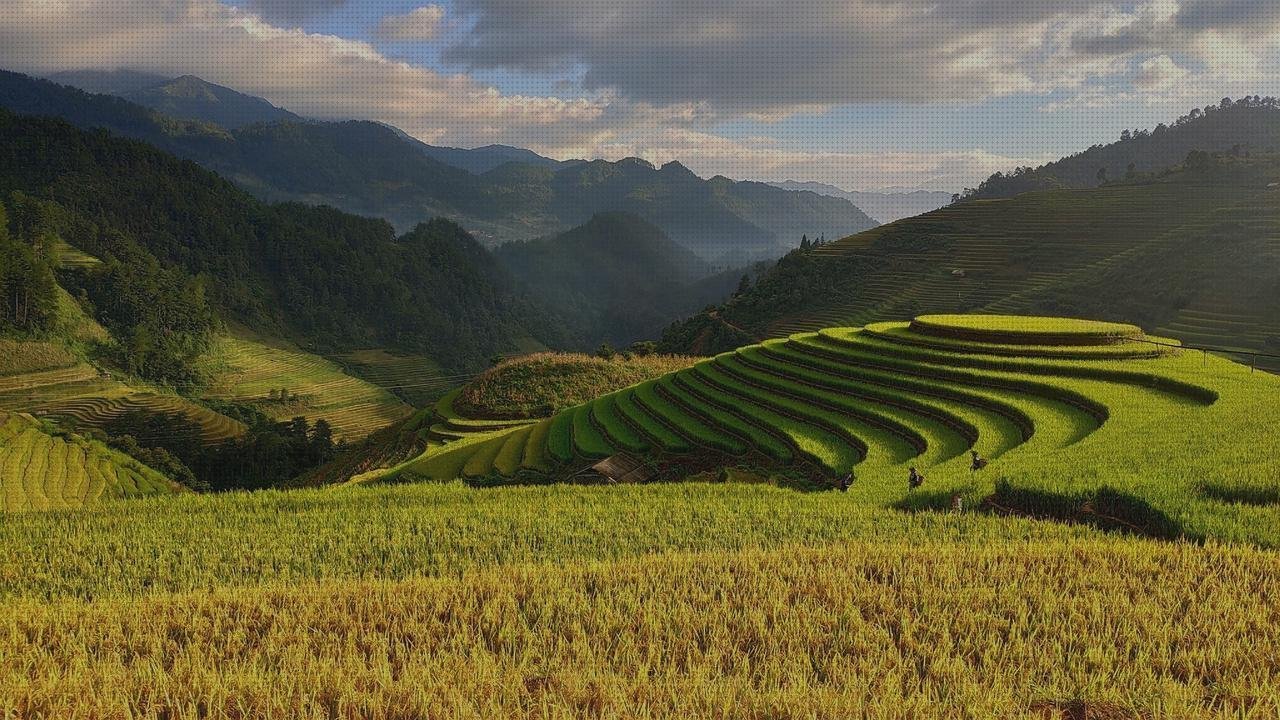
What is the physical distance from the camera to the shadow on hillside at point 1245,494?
802 centimetres

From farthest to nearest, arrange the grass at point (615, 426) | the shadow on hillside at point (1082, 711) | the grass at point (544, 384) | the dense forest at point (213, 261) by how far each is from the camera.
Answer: the dense forest at point (213, 261)
the grass at point (544, 384)
the grass at point (615, 426)
the shadow on hillside at point (1082, 711)

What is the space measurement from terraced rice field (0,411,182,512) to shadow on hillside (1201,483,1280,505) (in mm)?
41719

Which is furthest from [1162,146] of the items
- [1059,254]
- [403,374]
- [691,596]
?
[691,596]

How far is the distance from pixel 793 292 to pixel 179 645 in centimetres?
7814

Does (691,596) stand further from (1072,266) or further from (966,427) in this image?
(1072,266)

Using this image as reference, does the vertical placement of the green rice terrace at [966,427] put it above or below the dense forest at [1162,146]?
below

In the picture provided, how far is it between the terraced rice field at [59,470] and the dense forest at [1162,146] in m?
164

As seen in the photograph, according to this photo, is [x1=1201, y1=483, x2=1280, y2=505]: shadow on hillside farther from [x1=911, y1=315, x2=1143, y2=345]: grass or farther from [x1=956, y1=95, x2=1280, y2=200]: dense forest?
[x1=956, y1=95, x2=1280, y2=200]: dense forest

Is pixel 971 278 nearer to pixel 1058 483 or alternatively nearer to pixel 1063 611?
pixel 1058 483

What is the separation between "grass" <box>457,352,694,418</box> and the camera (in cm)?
3666

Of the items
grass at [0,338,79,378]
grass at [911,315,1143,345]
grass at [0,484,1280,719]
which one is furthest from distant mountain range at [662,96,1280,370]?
grass at [0,338,79,378]

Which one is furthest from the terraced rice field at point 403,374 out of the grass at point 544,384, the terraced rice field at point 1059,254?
the grass at point 544,384

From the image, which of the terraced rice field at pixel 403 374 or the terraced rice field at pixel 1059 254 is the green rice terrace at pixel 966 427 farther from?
the terraced rice field at pixel 403 374

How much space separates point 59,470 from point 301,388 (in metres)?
58.5
